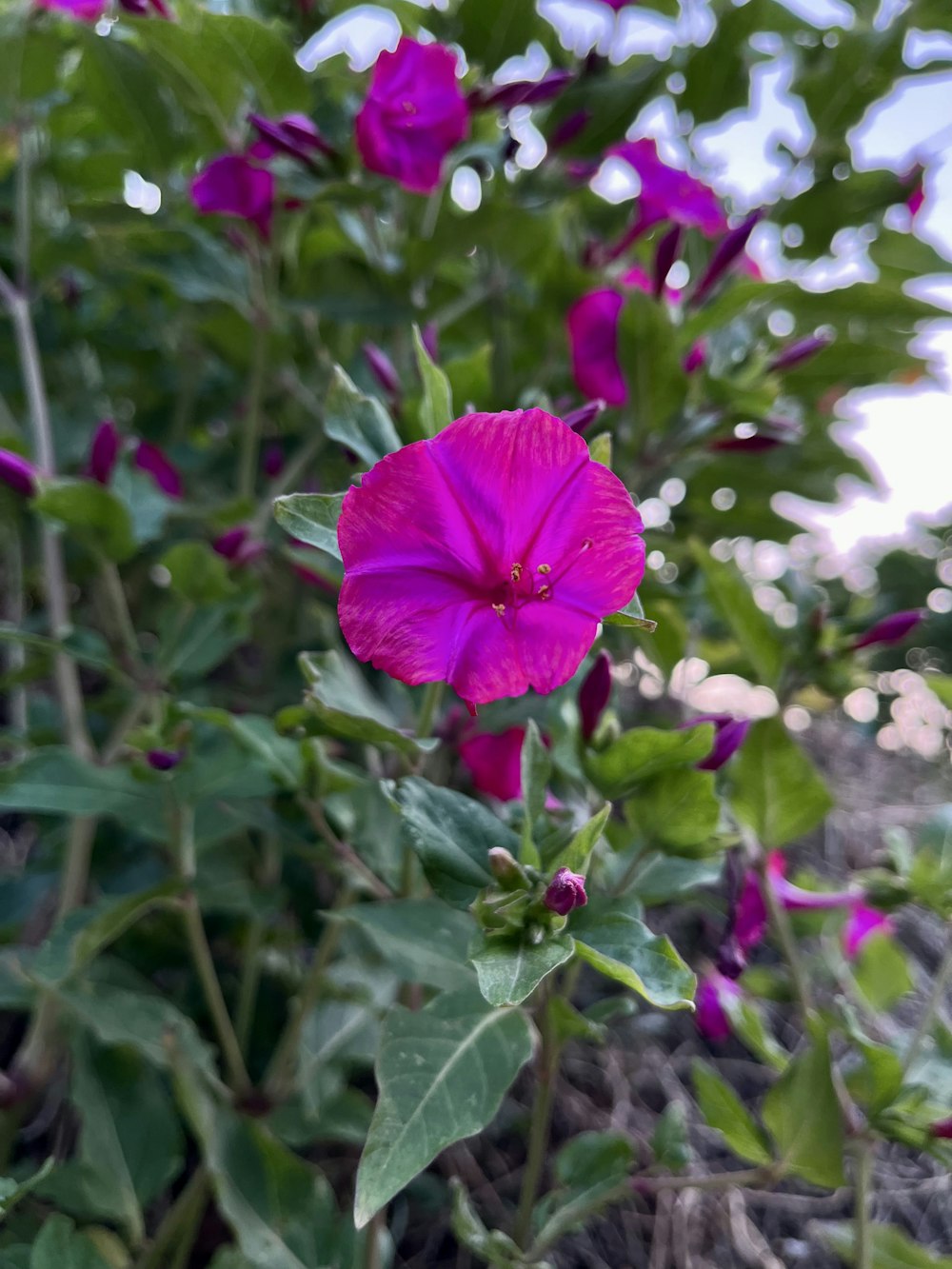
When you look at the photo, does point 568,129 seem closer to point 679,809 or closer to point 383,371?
point 383,371

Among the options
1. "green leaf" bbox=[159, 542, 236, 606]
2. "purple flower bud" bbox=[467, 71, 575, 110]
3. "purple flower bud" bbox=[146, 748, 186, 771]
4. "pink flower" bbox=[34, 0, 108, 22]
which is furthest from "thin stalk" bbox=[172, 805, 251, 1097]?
"pink flower" bbox=[34, 0, 108, 22]

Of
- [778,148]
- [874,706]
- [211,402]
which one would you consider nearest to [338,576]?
[211,402]

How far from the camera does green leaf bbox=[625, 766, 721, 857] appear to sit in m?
0.61

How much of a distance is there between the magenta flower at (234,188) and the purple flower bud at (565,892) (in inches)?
30.1

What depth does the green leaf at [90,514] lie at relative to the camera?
78 cm

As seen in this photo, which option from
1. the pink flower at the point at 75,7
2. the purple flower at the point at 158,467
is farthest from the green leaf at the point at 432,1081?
the pink flower at the point at 75,7

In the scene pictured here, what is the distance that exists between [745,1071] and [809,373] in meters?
0.94

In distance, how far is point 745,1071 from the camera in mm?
1229

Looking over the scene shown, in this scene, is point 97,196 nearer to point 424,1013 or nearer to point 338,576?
point 338,576

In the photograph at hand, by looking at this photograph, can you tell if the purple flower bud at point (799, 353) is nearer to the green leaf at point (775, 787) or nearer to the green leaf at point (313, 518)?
the green leaf at point (775, 787)

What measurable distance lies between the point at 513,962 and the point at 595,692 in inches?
9.3

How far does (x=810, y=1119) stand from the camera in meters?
0.67

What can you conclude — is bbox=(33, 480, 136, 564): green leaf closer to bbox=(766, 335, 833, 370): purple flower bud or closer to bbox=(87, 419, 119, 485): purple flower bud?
bbox=(87, 419, 119, 485): purple flower bud

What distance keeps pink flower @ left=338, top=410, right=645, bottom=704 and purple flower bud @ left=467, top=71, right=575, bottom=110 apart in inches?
21.9
